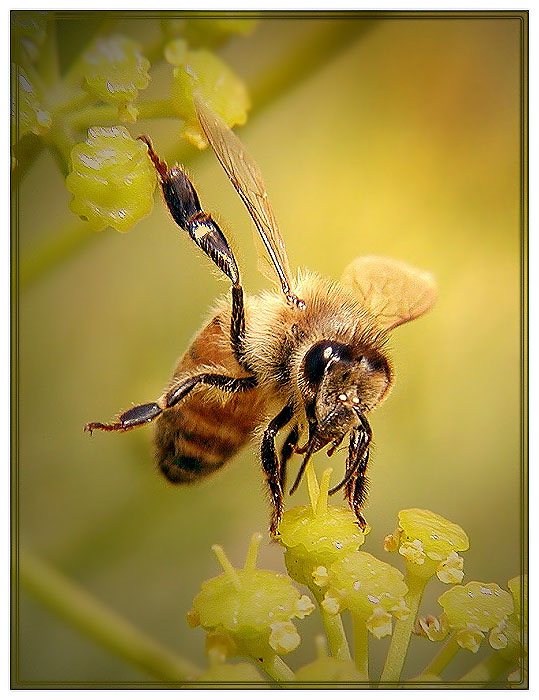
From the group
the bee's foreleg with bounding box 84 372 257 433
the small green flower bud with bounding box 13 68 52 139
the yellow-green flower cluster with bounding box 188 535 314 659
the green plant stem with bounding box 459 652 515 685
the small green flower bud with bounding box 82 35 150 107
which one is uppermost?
the small green flower bud with bounding box 82 35 150 107

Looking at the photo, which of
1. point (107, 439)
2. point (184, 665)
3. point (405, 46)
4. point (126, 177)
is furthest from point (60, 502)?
point (405, 46)

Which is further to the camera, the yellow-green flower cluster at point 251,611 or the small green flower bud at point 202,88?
the small green flower bud at point 202,88

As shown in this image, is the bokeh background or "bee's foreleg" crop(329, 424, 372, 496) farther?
the bokeh background

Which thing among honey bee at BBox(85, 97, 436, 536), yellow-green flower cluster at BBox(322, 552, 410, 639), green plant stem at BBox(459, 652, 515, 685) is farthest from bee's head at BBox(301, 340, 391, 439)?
green plant stem at BBox(459, 652, 515, 685)

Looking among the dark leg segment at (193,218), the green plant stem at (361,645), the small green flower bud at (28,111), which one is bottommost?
the green plant stem at (361,645)

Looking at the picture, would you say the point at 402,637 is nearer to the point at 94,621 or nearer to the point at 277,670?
the point at 277,670

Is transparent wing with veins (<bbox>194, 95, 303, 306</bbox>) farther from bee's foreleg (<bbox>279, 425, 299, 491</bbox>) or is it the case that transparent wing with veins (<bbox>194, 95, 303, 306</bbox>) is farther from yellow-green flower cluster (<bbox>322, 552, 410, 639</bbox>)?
yellow-green flower cluster (<bbox>322, 552, 410, 639</bbox>)

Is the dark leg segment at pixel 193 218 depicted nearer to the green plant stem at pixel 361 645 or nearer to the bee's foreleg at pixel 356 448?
the bee's foreleg at pixel 356 448

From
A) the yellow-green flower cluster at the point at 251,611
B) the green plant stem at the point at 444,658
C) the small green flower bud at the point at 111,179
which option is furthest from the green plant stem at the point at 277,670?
the small green flower bud at the point at 111,179
